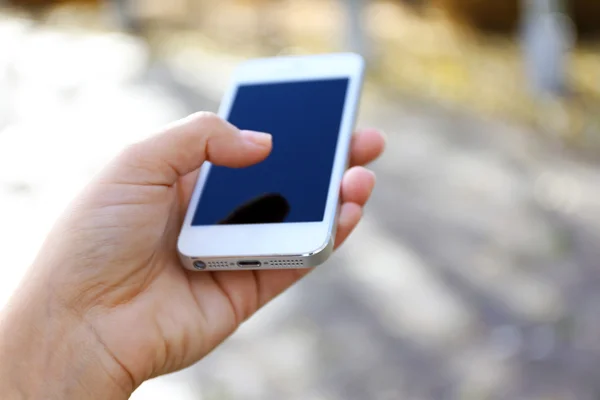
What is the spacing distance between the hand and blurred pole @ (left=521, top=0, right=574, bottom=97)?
1.82 meters

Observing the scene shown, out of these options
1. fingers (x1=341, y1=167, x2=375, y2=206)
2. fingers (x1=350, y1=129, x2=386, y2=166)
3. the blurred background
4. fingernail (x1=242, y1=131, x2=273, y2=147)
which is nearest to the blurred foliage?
the blurred background

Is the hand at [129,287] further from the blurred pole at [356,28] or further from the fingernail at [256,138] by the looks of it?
the blurred pole at [356,28]

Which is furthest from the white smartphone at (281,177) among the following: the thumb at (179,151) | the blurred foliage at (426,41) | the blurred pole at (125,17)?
the blurred pole at (125,17)

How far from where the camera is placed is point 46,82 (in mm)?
3445

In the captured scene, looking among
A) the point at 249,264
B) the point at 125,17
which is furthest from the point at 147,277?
the point at 125,17

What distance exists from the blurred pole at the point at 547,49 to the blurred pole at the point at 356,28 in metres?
0.66

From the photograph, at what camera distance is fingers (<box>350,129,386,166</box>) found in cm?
141

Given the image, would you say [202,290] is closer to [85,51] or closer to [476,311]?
[476,311]

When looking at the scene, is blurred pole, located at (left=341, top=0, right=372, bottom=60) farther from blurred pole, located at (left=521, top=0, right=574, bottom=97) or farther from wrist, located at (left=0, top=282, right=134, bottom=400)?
wrist, located at (left=0, top=282, right=134, bottom=400)

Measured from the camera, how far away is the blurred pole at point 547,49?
2.84 meters

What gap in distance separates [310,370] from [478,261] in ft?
1.92

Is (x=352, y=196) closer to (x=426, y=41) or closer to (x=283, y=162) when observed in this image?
(x=283, y=162)

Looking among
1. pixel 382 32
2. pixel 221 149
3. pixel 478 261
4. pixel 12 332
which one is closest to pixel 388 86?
pixel 382 32

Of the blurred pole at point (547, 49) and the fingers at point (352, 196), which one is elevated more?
the fingers at point (352, 196)
